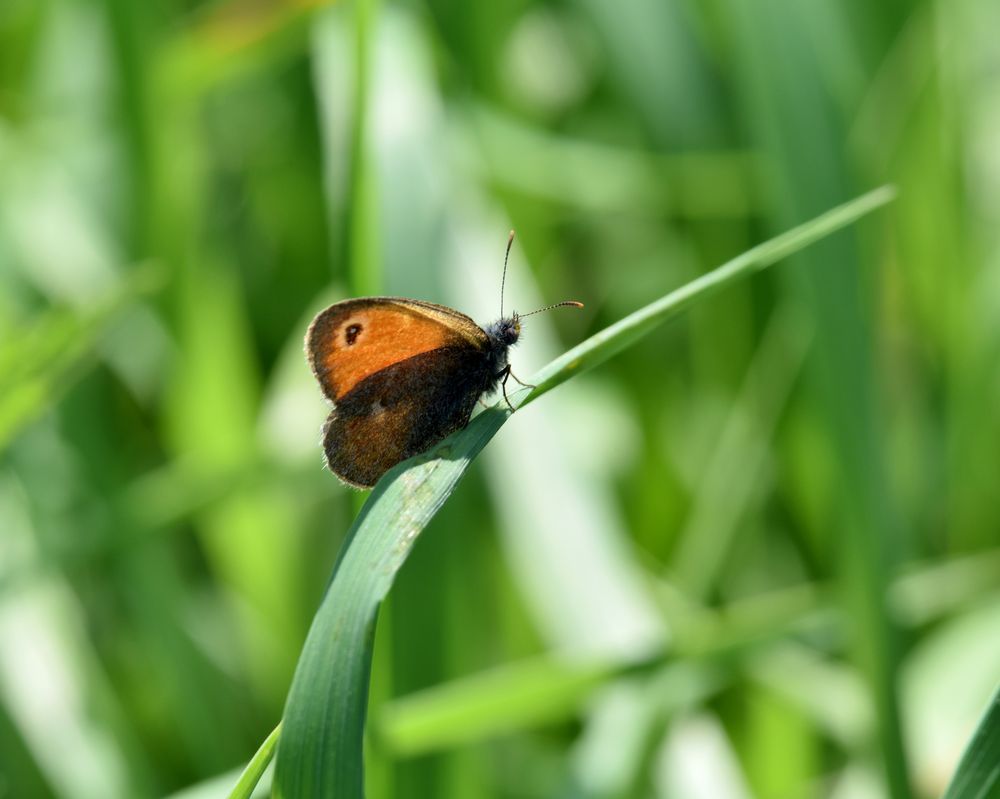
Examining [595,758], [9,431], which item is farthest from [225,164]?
[595,758]

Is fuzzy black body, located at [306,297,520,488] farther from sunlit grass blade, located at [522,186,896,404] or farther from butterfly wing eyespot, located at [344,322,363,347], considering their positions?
sunlit grass blade, located at [522,186,896,404]

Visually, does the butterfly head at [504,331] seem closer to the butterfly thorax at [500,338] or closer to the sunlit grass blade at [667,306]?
the butterfly thorax at [500,338]

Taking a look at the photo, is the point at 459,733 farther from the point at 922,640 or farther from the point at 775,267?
the point at 775,267

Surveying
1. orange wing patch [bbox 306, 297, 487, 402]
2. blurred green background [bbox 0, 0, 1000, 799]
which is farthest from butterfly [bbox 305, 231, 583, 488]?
blurred green background [bbox 0, 0, 1000, 799]

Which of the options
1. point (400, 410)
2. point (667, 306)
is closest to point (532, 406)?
point (400, 410)

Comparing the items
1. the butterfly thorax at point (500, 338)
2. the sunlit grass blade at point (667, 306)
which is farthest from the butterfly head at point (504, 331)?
the sunlit grass blade at point (667, 306)

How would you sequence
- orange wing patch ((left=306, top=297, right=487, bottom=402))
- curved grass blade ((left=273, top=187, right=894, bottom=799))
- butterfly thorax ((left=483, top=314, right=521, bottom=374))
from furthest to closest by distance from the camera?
butterfly thorax ((left=483, top=314, right=521, bottom=374)), orange wing patch ((left=306, top=297, right=487, bottom=402)), curved grass blade ((left=273, top=187, right=894, bottom=799))

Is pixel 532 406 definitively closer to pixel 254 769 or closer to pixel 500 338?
pixel 500 338

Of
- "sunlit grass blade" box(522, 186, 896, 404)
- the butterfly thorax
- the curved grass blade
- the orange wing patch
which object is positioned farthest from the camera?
the butterfly thorax
